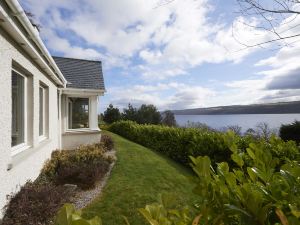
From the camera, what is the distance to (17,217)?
4.95m

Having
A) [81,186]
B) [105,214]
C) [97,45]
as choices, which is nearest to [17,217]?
[105,214]

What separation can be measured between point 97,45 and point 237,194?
43.3 feet

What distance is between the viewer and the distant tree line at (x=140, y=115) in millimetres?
34562

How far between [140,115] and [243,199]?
33.5 m

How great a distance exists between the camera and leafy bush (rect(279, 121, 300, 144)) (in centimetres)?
1577

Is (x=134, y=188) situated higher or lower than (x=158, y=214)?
lower

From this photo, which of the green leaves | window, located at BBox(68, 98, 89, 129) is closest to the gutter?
the green leaves

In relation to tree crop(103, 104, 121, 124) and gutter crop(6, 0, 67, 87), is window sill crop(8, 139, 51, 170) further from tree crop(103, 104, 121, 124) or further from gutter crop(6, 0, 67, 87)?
tree crop(103, 104, 121, 124)

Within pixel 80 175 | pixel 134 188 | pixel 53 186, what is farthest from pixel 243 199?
pixel 80 175

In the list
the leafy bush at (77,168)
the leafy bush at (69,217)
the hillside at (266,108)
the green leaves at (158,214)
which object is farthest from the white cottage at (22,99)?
the hillside at (266,108)

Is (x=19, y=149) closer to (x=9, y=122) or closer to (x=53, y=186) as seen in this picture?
(x=53, y=186)

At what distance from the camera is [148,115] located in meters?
34.6

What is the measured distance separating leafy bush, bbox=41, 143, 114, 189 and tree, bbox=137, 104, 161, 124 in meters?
23.7

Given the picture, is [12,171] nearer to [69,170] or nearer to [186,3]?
[69,170]
